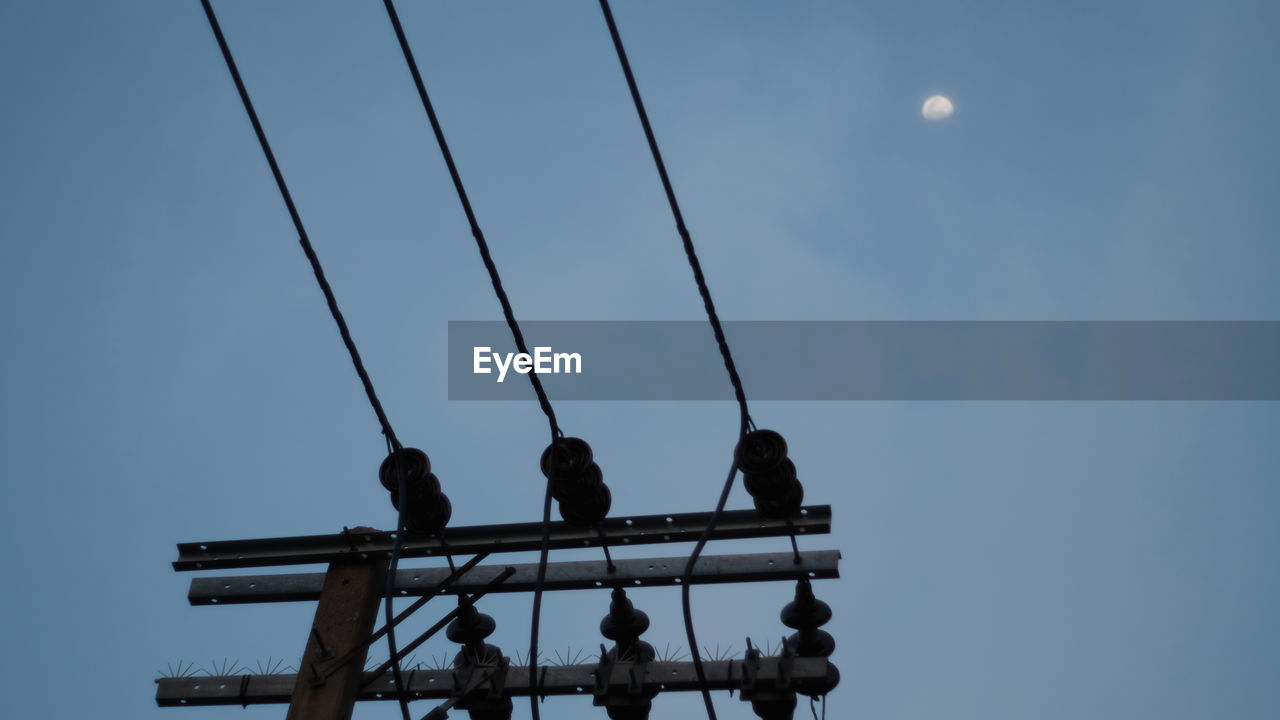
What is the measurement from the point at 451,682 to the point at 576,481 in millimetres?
1395

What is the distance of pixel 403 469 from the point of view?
641cm

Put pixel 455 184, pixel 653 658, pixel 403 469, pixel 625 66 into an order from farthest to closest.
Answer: pixel 653 658 < pixel 403 469 < pixel 455 184 < pixel 625 66

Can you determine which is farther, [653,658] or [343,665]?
[653,658]

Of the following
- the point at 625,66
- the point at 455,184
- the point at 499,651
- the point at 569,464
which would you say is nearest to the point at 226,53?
the point at 455,184

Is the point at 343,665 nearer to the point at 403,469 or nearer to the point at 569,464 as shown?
the point at 403,469

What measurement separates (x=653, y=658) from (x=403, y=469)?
1.88 m

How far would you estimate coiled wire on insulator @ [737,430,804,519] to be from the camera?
648 centimetres

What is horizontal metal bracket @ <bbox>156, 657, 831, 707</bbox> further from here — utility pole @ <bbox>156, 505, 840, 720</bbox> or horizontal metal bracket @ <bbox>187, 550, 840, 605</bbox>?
horizontal metal bracket @ <bbox>187, 550, 840, 605</bbox>

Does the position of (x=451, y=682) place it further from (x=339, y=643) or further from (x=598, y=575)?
(x=598, y=575)

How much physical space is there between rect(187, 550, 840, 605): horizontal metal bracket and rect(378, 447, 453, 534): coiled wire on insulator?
1.04ft

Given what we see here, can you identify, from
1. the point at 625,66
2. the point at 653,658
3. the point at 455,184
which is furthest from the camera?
the point at 653,658

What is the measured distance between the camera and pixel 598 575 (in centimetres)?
677

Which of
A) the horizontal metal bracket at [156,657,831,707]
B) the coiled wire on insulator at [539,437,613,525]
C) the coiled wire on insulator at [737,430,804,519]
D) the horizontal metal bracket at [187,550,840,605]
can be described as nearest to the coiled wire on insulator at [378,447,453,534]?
the horizontal metal bracket at [187,550,840,605]

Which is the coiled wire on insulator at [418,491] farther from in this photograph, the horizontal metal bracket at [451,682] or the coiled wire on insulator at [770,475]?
the coiled wire on insulator at [770,475]
